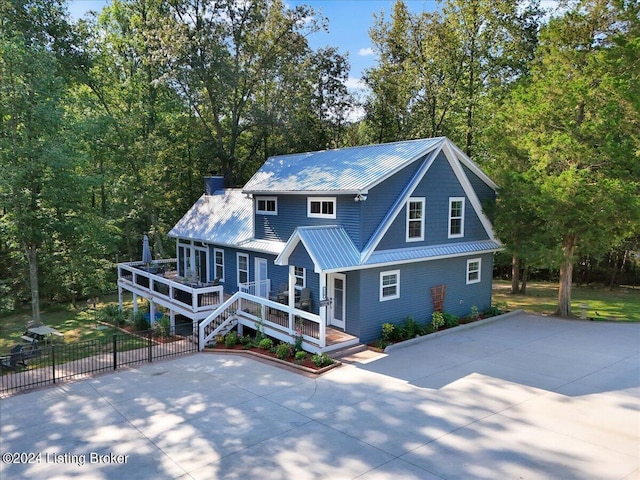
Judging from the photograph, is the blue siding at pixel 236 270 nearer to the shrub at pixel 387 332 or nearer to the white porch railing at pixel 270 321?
the white porch railing at pixel 270 321

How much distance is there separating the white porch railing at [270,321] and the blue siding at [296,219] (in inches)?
112

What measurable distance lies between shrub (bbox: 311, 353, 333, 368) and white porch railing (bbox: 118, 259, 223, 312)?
5.62 meters

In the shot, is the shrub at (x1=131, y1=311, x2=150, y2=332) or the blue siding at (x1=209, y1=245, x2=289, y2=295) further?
the shrub at (x1=131, y1=311, x2=150, y2=332)

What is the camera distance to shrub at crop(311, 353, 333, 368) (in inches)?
519

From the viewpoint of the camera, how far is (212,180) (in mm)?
25000

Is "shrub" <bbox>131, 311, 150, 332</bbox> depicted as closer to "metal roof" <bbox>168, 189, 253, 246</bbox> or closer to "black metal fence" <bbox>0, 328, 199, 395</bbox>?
"black metal fence" <bbox>0, 328, 199, 395</bbox>

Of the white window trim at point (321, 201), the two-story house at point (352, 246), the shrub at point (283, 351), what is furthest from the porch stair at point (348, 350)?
the white window trim at point (321, 201)

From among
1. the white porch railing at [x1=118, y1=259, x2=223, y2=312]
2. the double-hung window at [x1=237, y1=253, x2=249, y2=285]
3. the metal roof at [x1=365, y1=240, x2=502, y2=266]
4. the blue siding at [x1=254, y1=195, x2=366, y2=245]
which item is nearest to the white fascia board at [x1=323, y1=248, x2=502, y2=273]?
the metal roof at [x1=365, y1=240, x2=502, y2=266]

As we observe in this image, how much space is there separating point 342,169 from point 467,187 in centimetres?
514

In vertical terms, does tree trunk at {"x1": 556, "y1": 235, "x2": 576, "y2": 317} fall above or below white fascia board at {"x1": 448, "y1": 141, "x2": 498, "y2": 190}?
below

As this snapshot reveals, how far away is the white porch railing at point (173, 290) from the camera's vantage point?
17.2m

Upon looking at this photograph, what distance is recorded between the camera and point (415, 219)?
16.5m

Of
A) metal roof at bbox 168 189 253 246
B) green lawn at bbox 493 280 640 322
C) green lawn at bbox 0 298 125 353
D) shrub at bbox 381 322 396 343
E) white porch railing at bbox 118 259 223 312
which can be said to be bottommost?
green lawn at bbox 0 298 125 353

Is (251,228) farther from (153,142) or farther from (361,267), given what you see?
(153,142)
